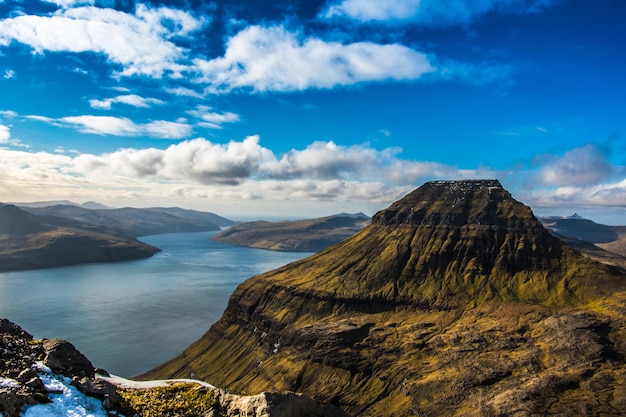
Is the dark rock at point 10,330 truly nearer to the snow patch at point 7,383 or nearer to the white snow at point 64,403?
the white snow at point 64,403

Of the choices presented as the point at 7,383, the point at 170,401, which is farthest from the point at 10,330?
the point at 170,401

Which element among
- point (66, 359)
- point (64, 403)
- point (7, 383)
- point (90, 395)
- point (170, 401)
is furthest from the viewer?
point (66, 359)

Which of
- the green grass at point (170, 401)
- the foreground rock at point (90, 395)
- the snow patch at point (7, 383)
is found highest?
the snow patch at point (7, 383)

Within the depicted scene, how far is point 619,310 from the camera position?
180 m

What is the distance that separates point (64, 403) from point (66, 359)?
13.2 meters

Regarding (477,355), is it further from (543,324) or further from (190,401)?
(190,401)

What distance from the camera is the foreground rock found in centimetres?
3294

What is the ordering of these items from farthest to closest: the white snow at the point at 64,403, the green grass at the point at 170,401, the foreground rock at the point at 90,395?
the green grass at the point at 170,401
the foreground rock at the point at 90,395
the white snow at the point at 64,403

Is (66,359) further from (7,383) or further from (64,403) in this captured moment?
(64,403)

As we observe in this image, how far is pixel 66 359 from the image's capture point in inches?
1769

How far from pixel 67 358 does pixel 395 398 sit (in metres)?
149

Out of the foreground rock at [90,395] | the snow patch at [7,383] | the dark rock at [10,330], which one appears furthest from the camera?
the dark rock at [10,330]

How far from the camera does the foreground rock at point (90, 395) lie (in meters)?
32.9

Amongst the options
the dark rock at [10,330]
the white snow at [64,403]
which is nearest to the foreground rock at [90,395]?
the white snow at [64,403]
